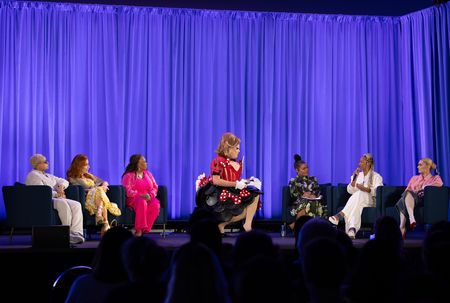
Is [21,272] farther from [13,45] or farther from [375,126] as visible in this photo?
[375,126]

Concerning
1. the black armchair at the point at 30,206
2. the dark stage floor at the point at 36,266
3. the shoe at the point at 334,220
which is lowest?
the dark stage floor at the point at 36,266

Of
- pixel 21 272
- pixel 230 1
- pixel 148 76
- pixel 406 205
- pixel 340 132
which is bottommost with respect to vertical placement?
pixel 21 272

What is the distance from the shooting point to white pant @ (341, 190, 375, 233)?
907cm

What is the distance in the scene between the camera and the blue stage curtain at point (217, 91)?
1014 centimetres

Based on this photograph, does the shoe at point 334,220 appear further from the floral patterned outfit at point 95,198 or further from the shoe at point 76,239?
the shoe at point 76,239

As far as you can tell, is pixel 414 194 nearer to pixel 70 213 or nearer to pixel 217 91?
pixel 217 91

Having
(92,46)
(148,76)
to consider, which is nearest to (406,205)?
(148,76)

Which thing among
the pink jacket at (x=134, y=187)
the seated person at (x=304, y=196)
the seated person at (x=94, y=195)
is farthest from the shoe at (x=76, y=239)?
the seated person at (x=304, y=196)

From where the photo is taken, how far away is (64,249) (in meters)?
6.14

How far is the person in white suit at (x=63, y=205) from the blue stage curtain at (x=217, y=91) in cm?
185

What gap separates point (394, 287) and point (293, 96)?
8.62m

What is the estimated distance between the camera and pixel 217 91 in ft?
34.9

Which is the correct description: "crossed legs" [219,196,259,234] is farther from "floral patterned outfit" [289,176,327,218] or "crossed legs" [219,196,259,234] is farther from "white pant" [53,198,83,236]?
"white pant" [53,198,83,236]

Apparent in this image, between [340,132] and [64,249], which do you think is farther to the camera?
[340,132]
